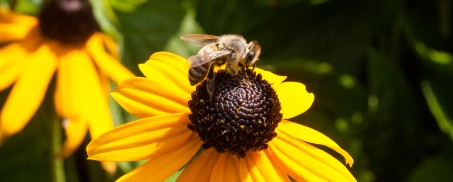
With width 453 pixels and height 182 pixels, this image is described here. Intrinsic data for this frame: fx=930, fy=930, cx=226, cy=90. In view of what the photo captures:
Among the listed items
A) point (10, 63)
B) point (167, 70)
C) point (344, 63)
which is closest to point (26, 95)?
point (10, 63)

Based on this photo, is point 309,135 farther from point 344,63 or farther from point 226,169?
point 344,63

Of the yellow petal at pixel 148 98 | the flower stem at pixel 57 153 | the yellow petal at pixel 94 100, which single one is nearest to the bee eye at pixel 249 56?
the yellow petal at pixel 148 98

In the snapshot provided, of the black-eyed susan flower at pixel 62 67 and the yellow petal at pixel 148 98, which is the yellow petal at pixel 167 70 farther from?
the black-eyed susan flower at pixel 62 67

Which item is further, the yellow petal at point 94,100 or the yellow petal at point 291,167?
the yellow petal at point 94,100

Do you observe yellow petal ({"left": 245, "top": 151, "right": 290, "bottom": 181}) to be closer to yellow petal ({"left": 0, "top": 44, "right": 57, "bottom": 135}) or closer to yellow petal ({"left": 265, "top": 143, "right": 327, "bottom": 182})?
yellow petal ({"left": 265, "top": 143, "right": 327, "bottom": 182})

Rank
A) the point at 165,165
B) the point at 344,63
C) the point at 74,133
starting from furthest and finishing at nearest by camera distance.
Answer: the point at 344,63 < the point at 74,133 < the point at 165,165

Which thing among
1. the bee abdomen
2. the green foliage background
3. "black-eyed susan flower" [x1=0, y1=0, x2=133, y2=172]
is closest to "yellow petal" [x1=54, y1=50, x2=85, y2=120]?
"black-eyed susan flower" [x1=0, y1=0, x2=133, y2=172]
